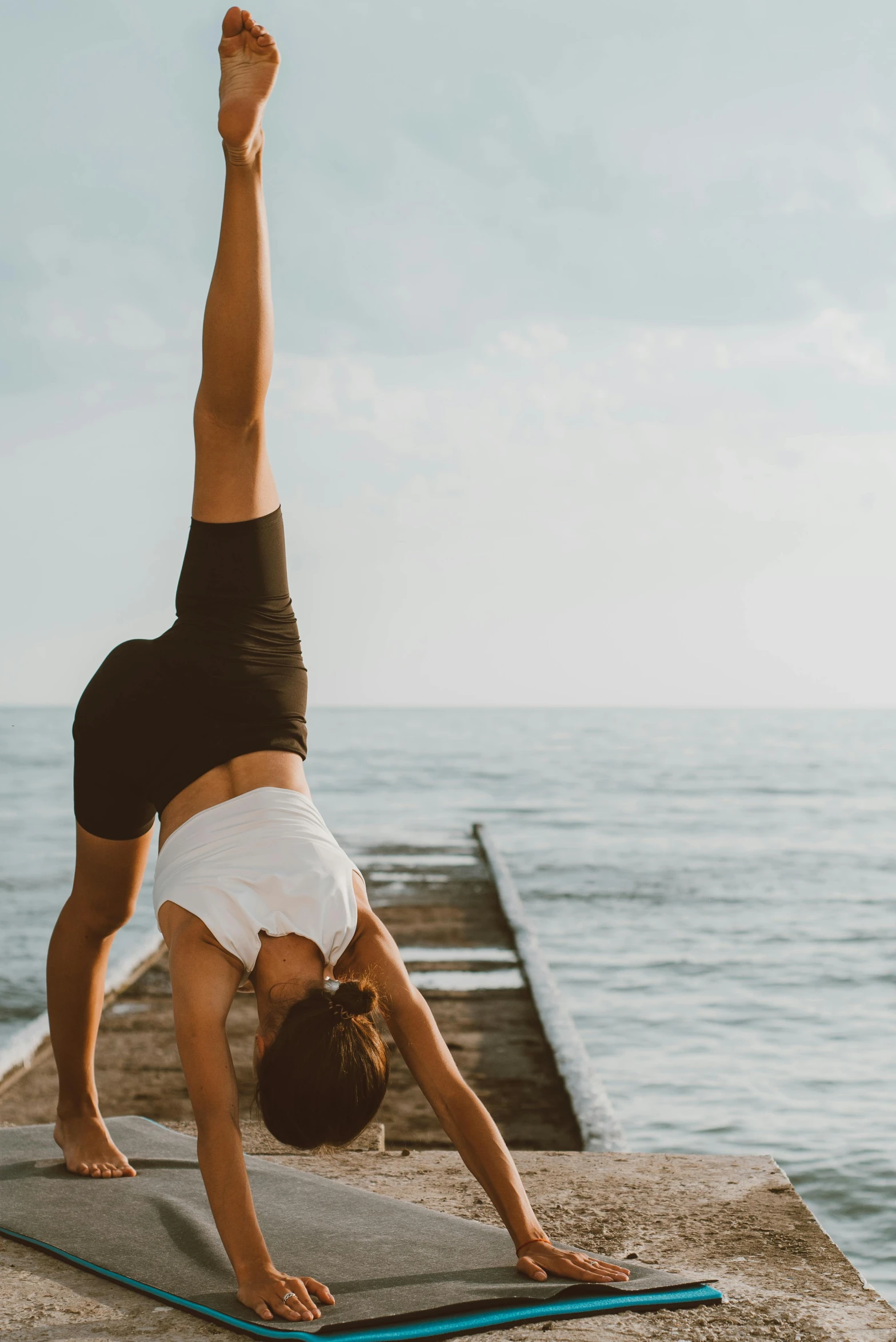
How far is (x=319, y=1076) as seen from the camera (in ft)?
7.29

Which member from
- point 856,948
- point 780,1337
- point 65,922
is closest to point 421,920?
point 856,948

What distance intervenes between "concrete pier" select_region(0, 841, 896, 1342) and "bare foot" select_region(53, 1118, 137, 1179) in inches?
14.6

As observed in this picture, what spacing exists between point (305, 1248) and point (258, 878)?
Result: 33.6 inches

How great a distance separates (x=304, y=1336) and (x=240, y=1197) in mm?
256

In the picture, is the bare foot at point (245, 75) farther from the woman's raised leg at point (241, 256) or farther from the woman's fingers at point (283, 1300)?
the woman's fingers at point (283, 1300)

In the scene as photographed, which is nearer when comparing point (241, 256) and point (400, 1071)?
point (241, 256)

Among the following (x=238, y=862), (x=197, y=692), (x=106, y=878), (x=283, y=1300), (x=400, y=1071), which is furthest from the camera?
(x=400, y=1071)

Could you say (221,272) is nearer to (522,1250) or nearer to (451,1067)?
(451,1067)

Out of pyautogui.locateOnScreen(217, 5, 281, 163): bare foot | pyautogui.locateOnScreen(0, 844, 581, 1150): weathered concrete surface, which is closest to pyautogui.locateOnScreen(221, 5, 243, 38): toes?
pyautogui.locateOnScreen(217, 5, 281, 163): bare foot

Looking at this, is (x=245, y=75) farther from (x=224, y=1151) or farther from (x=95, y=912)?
(x=224, y=1151)

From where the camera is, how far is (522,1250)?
7.75 feet

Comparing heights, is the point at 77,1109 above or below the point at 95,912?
below

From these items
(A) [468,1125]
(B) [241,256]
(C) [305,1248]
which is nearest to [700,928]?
(C) [305,1248]

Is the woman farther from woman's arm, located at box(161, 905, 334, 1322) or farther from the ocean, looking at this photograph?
→ the ocean
